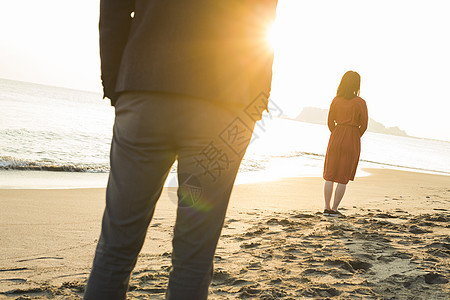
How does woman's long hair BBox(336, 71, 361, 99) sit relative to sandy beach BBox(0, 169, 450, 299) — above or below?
above

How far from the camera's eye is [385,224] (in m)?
4.55

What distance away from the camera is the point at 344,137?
5.38m

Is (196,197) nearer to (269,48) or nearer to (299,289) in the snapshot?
(269,48)

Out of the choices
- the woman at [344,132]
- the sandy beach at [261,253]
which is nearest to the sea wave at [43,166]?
the sandy beach at [261,253]

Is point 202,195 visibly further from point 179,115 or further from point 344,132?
point 344,132

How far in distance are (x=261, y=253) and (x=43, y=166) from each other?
7201 mm

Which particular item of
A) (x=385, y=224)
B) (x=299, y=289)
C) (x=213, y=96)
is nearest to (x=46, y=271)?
(x=299, y=289)

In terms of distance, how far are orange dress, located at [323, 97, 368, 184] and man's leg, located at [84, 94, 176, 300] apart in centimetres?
445

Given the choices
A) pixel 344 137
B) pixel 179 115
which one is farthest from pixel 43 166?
pixel 179 115

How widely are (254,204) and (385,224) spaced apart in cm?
215

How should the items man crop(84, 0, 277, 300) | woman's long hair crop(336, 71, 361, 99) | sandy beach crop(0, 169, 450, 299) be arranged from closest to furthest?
man crop(84, 0, 277, 300)
sandy beach crop(0, 169, 450, 299)
woman's long hair crop(336, 71, 361, 99)

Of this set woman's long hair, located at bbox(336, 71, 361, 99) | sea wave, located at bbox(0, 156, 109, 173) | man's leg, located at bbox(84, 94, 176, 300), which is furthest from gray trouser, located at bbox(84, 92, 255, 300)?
sea wave, located at bbox(0, 156, 109, 173)

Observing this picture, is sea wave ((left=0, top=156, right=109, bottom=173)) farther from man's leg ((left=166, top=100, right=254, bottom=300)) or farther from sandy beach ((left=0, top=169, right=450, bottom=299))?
man's leg ((left=166, top=100, right=254, bottom=300))

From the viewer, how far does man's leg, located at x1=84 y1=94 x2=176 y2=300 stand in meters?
1.21
